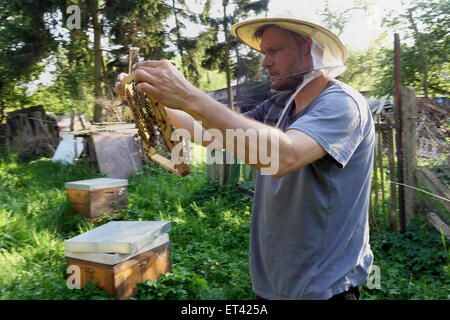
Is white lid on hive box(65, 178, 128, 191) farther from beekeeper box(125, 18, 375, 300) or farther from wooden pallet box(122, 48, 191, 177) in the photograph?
beekeeper box(125, 18, 375, 300)

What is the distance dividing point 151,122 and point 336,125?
86cm

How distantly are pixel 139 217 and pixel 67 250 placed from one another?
1859 millimetres

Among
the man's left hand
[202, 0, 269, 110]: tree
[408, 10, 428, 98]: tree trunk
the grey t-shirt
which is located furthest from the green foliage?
[202, 0, 269, 110]: tree

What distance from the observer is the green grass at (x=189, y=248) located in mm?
2719

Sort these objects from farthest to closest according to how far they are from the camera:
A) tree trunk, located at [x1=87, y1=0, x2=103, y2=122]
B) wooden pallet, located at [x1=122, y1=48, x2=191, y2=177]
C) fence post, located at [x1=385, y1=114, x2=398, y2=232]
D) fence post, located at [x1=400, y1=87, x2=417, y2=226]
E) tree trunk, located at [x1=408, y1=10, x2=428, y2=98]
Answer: tree trunk, located at [x1=87, y1=0, x2=103, y2=122] < tree trunk, located at [x1=408, y1=10, x2=428, y2=98] < fence post, located at [x1=385, y1=114, x2=398, y2=232] < fence post, located at [x1=400, y1=87, x2=417, y2=226] < wooden pallet, located at [x1=122, y1=48, x2=191, y2=177]

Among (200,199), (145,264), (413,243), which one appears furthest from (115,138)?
(413,243)

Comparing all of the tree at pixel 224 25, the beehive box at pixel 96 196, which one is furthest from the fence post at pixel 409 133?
the tree at pixel 224 25

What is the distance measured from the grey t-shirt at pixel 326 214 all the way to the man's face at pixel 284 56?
0.62 feet

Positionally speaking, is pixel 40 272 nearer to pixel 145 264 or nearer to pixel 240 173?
pixel 145 264

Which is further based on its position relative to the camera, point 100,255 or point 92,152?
point 92,152

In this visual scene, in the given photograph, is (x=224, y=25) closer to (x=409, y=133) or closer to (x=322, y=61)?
(x=409, y=133)

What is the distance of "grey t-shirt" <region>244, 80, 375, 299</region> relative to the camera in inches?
42.0

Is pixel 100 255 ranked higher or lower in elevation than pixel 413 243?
higher

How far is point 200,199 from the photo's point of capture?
561 cm
